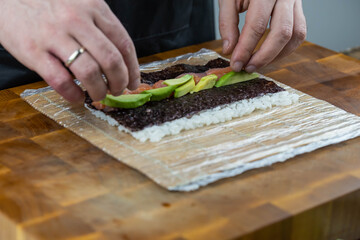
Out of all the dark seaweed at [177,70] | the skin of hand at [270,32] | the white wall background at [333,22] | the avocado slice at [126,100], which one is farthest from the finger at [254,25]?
the white wall background at [333,22]

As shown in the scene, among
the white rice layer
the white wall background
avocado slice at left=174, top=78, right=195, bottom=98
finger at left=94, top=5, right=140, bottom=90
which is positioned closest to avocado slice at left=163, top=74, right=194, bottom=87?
avocado slice at left=174, top=78, right=195, bottom=98

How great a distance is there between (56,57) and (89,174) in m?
0.33

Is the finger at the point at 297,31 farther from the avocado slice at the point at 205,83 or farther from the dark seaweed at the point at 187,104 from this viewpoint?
the avocado slice at the point at 205,83

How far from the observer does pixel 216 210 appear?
120cm

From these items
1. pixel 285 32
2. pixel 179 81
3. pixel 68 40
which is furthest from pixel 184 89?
pixel 68 40

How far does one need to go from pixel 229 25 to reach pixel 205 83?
0.25 metres

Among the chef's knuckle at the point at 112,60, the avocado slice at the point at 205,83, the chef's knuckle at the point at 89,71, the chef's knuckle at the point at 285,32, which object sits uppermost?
the chef's knuckle at the point at 112,60

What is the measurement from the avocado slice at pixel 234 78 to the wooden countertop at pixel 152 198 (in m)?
0.49

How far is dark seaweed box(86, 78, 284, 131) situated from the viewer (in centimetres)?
156

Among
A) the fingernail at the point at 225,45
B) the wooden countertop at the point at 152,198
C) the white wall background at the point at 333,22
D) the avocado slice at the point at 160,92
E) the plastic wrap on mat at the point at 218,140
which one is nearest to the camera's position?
the wooden countertop at the point at 152,198

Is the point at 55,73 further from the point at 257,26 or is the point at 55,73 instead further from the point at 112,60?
the point at 257,26

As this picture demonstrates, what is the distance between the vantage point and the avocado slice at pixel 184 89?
5.67 feet

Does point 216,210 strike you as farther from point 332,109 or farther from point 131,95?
point 332,109

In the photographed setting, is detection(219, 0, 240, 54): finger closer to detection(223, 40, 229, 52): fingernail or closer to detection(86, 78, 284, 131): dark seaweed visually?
detection(223, 40, 229, 52): fingernail
